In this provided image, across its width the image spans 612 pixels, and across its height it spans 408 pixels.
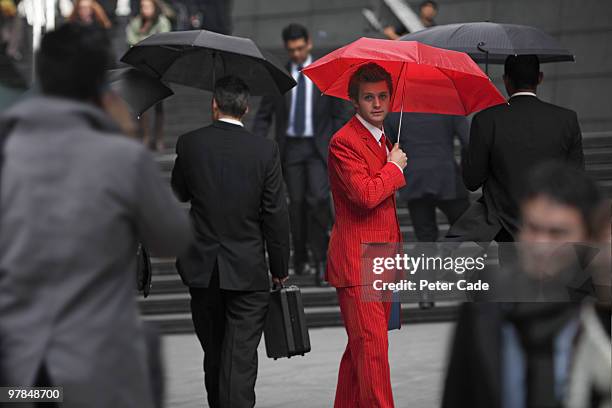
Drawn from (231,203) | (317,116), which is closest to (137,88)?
(231,203)

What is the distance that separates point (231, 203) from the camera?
22.7 feet

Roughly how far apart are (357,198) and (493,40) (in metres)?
1.41

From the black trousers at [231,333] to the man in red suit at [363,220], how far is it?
1.50ft

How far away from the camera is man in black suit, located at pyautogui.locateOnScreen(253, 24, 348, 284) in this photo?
456 inches

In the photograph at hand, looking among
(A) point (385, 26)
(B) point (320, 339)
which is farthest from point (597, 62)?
(B) point (320, 339)

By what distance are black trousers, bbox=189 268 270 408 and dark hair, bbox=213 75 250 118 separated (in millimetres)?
840

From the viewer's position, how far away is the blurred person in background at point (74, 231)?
368 cm

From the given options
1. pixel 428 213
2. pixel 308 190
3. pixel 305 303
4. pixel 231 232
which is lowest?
pixel 305 303

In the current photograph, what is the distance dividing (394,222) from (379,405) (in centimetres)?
93

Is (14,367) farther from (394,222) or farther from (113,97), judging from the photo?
(394,222)

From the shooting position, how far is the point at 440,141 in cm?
1138

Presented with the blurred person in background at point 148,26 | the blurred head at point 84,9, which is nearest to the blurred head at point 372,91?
the blurred person in background at point 148,26

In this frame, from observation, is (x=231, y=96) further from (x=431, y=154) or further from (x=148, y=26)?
(x=148, y=26)

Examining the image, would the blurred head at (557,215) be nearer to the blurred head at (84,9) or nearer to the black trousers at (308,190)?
the black trousers at (308,190)
